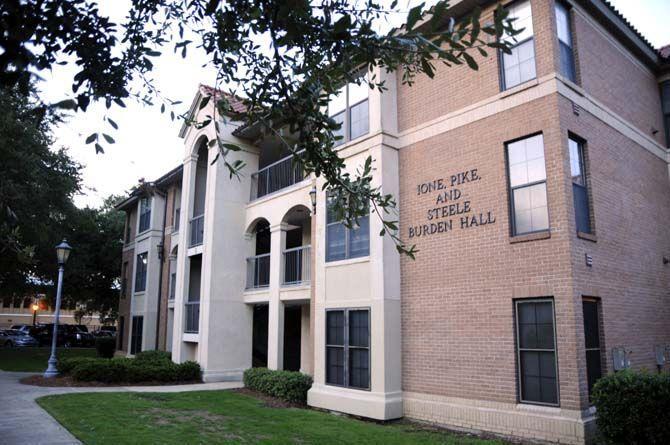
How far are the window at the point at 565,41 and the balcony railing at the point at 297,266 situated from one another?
8.49 metres

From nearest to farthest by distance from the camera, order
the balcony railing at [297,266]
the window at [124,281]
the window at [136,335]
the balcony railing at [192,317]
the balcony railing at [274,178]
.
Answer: the balcony railing at [297,266] → the balcony railing at [274,178] → the balcony railing at [192,317] → the window at [136,335] → the window at [124,281]

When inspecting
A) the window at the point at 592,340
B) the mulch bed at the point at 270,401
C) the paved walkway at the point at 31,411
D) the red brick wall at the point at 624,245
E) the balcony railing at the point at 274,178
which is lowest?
the mulch bed at the point at 270,401

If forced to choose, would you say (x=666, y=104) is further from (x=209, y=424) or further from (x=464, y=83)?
(x=209, y=424)

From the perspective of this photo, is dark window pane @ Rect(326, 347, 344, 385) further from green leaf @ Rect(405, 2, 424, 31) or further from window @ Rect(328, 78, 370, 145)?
green leaf @ Rect(405, 2, 424, 31)

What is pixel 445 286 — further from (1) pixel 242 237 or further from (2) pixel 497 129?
(1) pixel 242 237

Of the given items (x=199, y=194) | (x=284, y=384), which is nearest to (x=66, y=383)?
(x=284, y=384)

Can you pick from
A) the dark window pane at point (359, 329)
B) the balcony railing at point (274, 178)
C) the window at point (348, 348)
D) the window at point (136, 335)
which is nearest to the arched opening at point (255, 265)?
the balcony railing at point (274, 178)

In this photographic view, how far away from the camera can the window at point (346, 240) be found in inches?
495

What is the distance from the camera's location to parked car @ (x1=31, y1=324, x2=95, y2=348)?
135ft

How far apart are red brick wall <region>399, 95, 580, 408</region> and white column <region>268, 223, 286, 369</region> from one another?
5435 millimetres

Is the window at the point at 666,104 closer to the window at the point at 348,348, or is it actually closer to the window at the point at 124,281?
the window at the point at 348,348

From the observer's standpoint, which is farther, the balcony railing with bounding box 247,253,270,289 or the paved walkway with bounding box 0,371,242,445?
the balcony railing with bounding box 247,253,270,289

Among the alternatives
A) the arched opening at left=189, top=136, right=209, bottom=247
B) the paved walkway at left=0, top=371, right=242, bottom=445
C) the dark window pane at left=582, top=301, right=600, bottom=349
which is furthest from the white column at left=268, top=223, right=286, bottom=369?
the dark window pane at left=582, top=301, right=600, bottom=349

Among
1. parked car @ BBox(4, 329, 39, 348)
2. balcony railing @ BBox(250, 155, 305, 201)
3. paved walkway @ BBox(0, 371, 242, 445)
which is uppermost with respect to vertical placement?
balcony railing @ BBox(250, 155, 305, 201)
